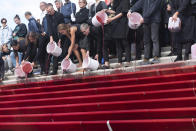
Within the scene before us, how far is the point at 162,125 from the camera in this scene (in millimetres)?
4109

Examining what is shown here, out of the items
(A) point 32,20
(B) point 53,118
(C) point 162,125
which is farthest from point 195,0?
(A) point 32,20

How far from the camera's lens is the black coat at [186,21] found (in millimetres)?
6027

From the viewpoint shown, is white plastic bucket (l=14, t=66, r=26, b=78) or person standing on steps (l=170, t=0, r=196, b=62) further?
white plastic bucket (l=14, t=66, r=26, b=78)

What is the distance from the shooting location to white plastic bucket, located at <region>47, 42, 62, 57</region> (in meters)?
7.43

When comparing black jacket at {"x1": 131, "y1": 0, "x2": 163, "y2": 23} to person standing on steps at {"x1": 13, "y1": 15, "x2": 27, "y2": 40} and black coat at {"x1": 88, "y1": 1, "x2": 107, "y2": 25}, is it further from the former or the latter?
person standing on steps at {"x1": 13, "y1": 15, "x2": 27, "y2": 40}

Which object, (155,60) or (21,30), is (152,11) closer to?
(155,60)

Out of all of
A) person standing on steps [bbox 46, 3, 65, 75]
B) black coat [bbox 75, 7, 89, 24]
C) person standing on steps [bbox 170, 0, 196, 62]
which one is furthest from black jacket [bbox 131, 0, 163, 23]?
person standing on steps [bbox 46, 3, 65, 75]

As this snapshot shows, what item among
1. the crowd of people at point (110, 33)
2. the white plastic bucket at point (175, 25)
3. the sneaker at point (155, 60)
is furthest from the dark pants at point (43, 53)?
the white plastic bucket at point (175, 25)

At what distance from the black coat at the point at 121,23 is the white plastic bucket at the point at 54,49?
1.29 meters

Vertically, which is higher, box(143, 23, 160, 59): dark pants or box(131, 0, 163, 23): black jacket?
box(131, 0, 163, 23): black jacket

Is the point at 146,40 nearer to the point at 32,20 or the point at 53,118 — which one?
the point at 53,118

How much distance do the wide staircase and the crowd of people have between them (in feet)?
2.30

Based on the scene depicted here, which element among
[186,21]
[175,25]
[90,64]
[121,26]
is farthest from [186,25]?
[90,64]

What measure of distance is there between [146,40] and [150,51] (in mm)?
259
